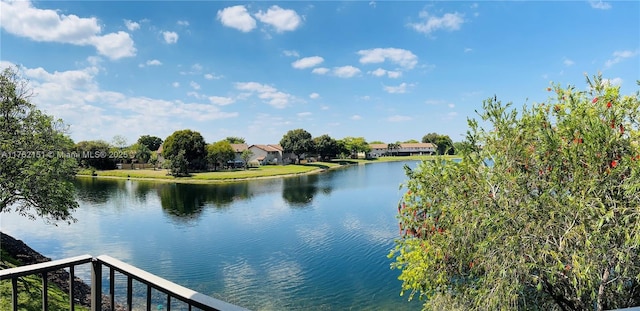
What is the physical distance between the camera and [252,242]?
17.0 metres

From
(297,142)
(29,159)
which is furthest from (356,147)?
(29,159)

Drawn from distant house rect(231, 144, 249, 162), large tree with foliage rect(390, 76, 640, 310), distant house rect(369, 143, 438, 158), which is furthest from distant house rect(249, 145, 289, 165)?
large tree with foliage rect(390, 76, 640, 310)

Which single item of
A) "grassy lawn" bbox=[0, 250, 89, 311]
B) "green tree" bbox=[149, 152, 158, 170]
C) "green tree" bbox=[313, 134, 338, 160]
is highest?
"green tree" bbox=[313, 134, 338, 160]

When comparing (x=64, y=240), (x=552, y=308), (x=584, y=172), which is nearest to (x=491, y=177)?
(x=584, y=172)

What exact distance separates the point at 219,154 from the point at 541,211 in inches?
2022

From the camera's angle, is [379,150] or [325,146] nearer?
[325,146]

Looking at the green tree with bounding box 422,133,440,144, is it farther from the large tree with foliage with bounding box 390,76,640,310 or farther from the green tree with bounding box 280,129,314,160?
the large tree with foliage with bounding box 390,76,640,310

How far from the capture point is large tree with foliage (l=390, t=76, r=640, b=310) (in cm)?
474

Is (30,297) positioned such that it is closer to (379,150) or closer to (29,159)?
(29,159)

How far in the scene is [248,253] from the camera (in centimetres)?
1532

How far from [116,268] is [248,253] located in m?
13.9

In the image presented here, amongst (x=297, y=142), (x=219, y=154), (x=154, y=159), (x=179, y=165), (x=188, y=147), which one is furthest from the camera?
(x=297, y=142)

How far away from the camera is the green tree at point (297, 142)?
68688mm

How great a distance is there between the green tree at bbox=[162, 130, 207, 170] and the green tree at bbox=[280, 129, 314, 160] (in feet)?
67.5
